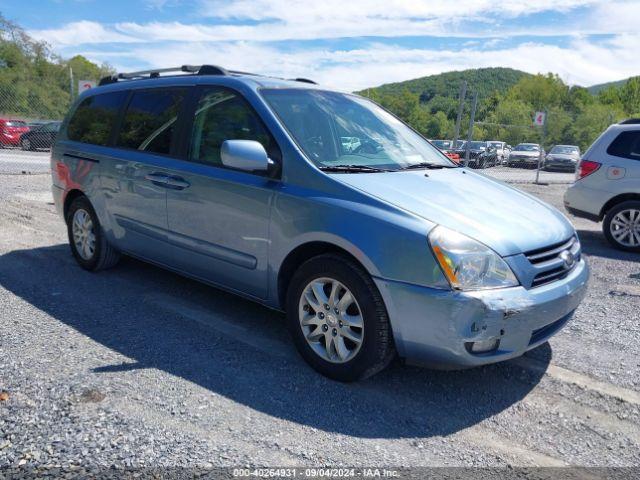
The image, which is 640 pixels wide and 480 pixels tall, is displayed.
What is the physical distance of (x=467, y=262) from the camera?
2.88 m

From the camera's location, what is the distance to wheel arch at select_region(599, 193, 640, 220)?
7.71 m

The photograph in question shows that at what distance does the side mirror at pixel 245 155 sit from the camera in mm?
3469

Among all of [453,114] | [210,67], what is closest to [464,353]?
[210,67]

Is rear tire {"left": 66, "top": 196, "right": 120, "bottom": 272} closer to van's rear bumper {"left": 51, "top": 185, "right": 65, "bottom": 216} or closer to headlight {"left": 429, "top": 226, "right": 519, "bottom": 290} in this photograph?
van's rear bumper {"left": 51, "top": 185, "right": 65, "bottom": 216}

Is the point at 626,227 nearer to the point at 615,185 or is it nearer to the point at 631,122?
the point at 615,185

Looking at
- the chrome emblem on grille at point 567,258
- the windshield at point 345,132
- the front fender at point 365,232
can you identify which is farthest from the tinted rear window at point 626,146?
the front fender at point 365,232

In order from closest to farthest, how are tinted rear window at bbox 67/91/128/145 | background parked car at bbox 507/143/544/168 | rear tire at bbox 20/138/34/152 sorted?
tinted rear window at bbox 67/91/128/145 < rear tire at bbox 20/138/34/152 < background parked car at bbox 507/143/544/168

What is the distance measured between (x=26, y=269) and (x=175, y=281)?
154 centimetres

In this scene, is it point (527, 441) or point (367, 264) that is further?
point (367, 264)

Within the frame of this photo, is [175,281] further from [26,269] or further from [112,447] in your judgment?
[112,447]

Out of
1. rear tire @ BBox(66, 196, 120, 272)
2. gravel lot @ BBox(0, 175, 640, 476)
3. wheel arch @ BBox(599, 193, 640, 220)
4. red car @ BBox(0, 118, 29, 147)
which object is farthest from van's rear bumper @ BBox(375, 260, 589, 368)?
red car @ BBox(0, 118, 29, 147)

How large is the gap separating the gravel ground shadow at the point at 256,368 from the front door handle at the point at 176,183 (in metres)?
1.01

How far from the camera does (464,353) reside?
292cm

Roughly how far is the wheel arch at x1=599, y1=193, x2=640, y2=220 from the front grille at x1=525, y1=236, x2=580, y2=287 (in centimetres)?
497
